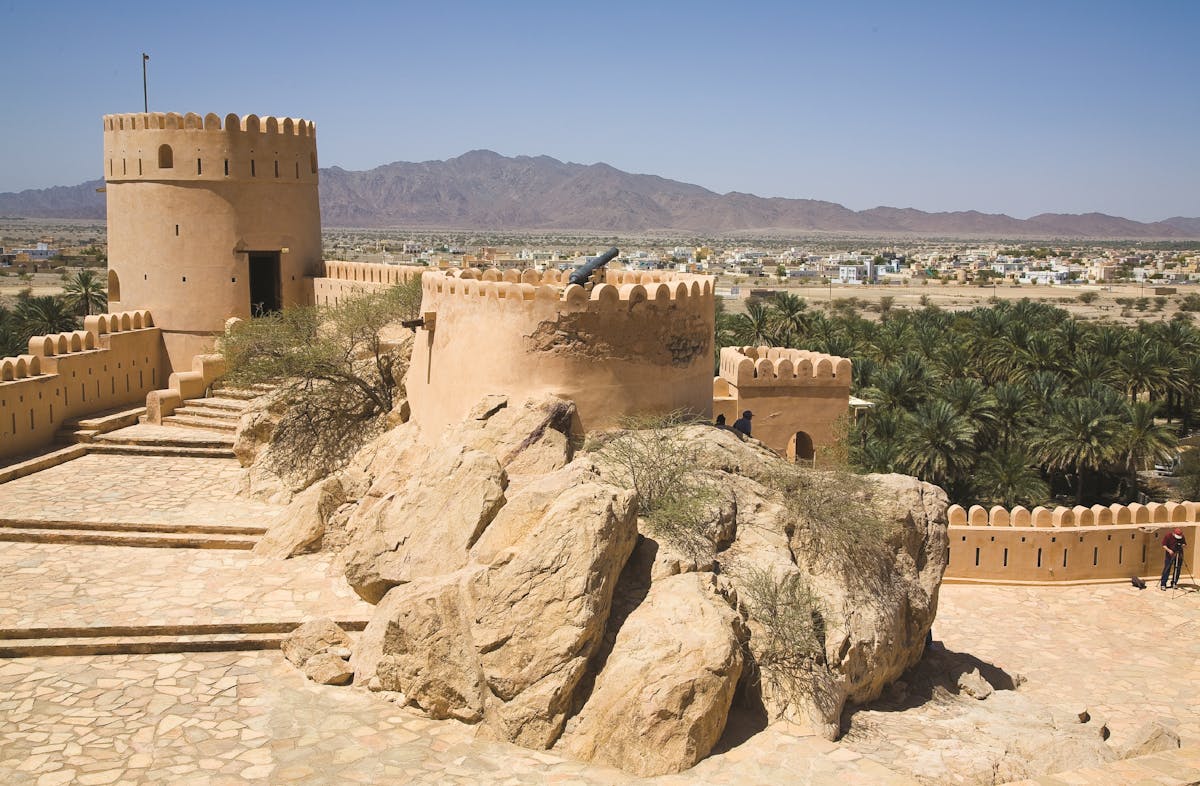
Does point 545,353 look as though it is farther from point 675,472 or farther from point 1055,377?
point 1055,377

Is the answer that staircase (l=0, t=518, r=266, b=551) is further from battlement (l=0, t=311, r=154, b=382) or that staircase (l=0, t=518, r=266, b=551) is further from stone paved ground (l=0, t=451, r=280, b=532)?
battlement (l=0, t=311, r=154, b=382)

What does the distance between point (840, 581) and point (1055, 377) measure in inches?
677

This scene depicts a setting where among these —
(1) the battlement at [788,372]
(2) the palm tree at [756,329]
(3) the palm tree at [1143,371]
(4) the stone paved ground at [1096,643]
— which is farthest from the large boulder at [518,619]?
(2) the palm tree at [756,329]

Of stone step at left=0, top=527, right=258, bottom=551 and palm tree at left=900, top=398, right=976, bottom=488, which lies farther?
palm tree at left=900, top=398, right=976, bottom=488

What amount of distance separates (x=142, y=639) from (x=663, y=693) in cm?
485

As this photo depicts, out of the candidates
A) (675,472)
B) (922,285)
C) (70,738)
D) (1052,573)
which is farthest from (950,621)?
(922,285)

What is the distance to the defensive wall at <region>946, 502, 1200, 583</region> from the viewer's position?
16.1m

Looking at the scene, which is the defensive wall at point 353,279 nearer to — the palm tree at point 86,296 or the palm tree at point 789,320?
the palm tree at point 86,296

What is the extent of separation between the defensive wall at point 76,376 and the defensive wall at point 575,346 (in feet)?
22.2

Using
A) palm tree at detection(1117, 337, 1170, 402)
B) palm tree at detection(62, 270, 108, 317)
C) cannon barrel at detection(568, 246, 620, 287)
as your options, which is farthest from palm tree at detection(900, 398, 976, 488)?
palm tree at detection(62, 270, 108, 317)

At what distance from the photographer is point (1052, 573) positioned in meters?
16.2

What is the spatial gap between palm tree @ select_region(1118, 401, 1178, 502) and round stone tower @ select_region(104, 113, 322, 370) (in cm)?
1684

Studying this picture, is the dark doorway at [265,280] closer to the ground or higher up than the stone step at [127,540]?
higher up

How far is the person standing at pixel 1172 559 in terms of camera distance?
16047 millimetres
